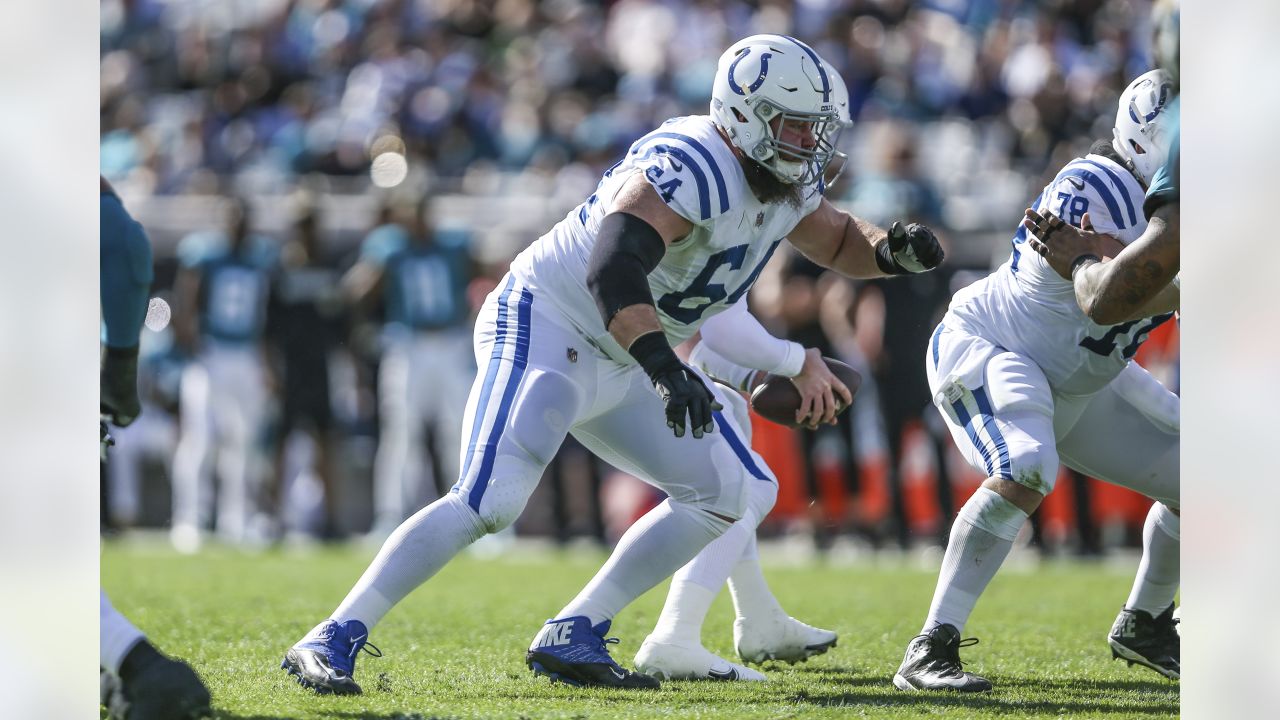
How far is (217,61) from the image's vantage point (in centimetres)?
1255

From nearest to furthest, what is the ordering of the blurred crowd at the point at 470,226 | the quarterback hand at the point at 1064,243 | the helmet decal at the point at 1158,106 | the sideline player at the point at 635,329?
the sideline player at the point at 635,329
the quarterback hand at the point at 1064,243
the helmet decal at the point at 1158,106
the blurred crowd at the point at 470,226

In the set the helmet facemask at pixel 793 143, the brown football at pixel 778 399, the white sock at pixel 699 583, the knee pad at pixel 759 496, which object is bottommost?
the white sock at pixel 699 583

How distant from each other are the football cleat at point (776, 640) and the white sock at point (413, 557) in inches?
44.2

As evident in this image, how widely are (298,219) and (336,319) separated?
64 centimetres

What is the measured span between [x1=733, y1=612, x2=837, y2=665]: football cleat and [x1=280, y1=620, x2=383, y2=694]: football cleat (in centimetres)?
126

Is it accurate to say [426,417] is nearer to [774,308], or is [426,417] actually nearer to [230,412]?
[230,412]

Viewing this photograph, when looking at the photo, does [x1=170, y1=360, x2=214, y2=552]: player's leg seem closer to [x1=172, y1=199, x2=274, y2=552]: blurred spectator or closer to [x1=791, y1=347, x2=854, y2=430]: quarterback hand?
[x1=172, y1=199, x2=274, y2=552]: blurred spectator

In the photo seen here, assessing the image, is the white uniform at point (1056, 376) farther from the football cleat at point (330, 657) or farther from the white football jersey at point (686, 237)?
the football cleat at point (330, 657)

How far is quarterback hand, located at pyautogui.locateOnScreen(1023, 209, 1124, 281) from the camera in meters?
3.88

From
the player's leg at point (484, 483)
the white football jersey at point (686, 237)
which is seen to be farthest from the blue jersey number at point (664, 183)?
the player's leg at point (484, 483)

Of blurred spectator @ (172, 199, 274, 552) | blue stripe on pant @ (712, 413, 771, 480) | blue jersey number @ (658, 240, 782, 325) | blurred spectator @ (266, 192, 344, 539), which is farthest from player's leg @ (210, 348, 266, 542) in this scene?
blue jersey number @ (658, 240, 782, 325)

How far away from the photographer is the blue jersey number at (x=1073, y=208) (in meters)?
4.12

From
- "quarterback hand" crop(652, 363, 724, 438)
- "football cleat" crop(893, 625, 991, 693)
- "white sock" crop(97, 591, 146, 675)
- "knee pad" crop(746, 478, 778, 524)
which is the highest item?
"quarterback hand" crop(652, 363, 724, 438)
